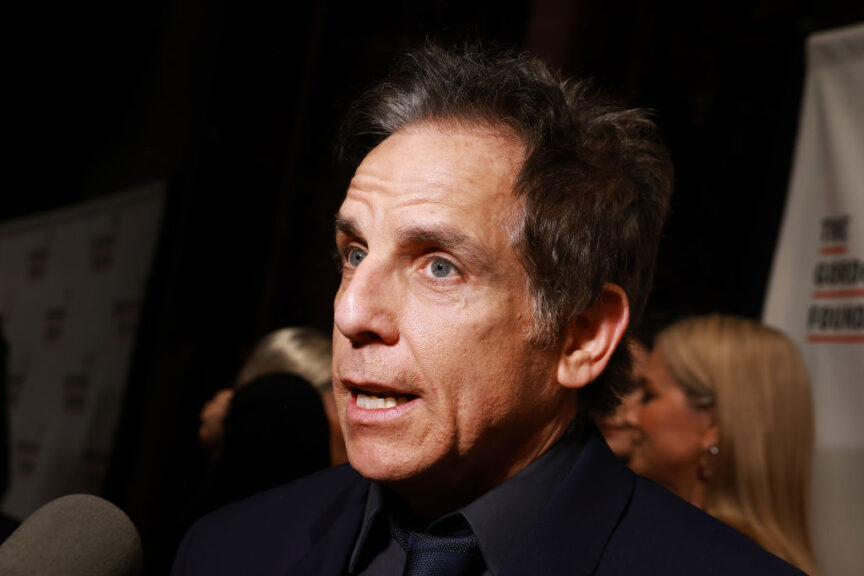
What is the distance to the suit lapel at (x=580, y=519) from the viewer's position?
1445 mm

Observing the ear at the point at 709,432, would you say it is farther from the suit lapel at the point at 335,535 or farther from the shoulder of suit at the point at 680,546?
the suit lapel at the point at 335,535

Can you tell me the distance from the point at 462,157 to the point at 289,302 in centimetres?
65

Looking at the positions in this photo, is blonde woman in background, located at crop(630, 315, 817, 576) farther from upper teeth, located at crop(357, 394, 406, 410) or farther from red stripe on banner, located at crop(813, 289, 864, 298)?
upper teeth, located at crop(357, 394, 406, 410)

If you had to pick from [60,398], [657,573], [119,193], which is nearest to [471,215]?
[657,573]

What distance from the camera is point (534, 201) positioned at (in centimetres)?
147

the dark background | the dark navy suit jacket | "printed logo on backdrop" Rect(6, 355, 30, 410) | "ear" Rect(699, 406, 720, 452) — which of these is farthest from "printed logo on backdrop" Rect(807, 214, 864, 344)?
"printed logo on backdrop" Rect(6, 355, 30, 410)

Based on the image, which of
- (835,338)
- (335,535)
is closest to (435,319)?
(335,535)

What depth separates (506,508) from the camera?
1.51 m

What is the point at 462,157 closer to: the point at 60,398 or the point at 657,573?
the point at 657,573

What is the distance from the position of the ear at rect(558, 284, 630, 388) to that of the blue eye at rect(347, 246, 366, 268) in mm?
363

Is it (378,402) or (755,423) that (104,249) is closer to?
(378,402)

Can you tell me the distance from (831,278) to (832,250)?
9cm

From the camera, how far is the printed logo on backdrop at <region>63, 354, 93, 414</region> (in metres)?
1.75

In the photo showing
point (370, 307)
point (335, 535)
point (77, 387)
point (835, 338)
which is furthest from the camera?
point (835, 338)
